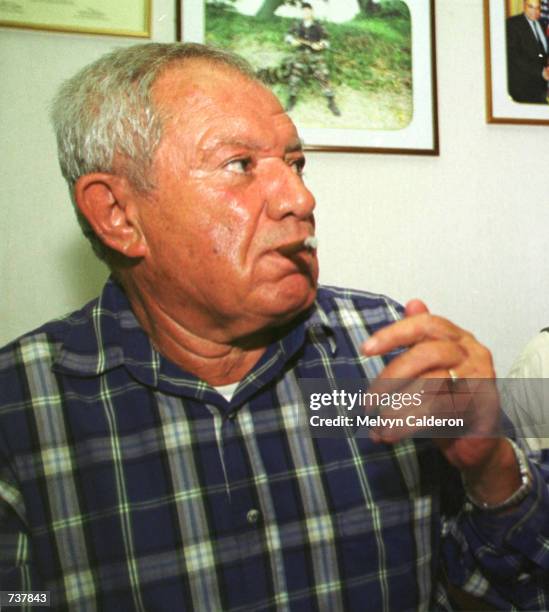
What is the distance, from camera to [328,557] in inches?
30.1

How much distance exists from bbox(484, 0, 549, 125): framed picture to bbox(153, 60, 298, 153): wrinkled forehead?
2.20 ft

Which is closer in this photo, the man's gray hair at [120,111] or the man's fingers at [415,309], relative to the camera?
the man's fingers at [415,309]

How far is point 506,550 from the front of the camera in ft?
2.31

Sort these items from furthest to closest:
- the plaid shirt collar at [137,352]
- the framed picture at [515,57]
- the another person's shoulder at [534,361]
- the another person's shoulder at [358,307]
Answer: the framed picture at [515,57], the another person's shoulder at [534,361], the another person's shoulder at [358,307], the plaid shirt collar at [137,352]

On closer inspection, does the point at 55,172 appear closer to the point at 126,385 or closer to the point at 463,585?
the point at 126,385

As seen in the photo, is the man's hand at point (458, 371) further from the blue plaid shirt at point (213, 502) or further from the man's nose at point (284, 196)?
the man's nose at point (284, 196)

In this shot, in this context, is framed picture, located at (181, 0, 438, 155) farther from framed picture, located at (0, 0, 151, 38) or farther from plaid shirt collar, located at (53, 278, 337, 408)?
plaid shirt collar, located at (53, 278, 337, 408)

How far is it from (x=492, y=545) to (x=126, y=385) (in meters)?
0.55

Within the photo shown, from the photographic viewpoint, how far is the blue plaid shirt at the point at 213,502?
73cm

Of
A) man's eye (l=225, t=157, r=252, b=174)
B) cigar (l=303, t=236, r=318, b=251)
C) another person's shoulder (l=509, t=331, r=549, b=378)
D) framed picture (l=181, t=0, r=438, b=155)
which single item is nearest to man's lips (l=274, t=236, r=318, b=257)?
cigar (l=303, t=236, r=318, b=251)

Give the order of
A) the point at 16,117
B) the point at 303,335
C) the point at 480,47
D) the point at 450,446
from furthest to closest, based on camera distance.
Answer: the point at 480,47 < the point at 16,117 < the point at 303,335 < the point at 450,446

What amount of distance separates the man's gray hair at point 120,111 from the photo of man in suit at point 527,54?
0.71 meters

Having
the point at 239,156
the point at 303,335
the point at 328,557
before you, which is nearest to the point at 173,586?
the point at 328,557

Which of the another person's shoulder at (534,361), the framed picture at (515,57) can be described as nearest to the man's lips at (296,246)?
the another person's shoulder at (534,361)
